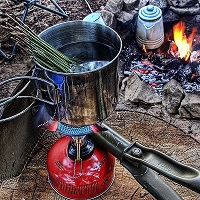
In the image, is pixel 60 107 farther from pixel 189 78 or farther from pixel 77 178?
pixel 189 78

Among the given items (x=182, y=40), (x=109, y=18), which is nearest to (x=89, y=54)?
(x=109, y=18)

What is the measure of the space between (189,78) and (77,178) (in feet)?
4.72

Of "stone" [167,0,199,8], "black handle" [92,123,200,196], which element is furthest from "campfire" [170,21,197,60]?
"black handle" [92,123,200,196]

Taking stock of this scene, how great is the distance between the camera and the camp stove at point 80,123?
1679 mm

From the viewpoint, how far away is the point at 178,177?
1.69m

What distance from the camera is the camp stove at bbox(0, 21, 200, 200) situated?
1679 millimetres

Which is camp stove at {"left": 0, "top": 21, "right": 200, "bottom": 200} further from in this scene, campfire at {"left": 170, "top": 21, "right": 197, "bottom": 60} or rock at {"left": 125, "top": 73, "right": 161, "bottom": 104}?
campfire at {"left": 170, "top": 21, "right": 197, "bottom": 60}

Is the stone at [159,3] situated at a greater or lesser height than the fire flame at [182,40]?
greater

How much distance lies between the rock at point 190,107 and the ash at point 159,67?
0.15 meters

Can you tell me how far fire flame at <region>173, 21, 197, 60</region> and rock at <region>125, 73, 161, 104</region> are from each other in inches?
21.1

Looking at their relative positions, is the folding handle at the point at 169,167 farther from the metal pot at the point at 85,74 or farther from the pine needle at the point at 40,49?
the pine needle at the point at 40,49

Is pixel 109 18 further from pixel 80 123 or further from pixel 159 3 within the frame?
pixel 80 123

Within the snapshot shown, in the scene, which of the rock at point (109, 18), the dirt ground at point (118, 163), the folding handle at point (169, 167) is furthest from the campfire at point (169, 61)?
the folding handle at point (169, 167)

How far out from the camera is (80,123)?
1.78 meters
